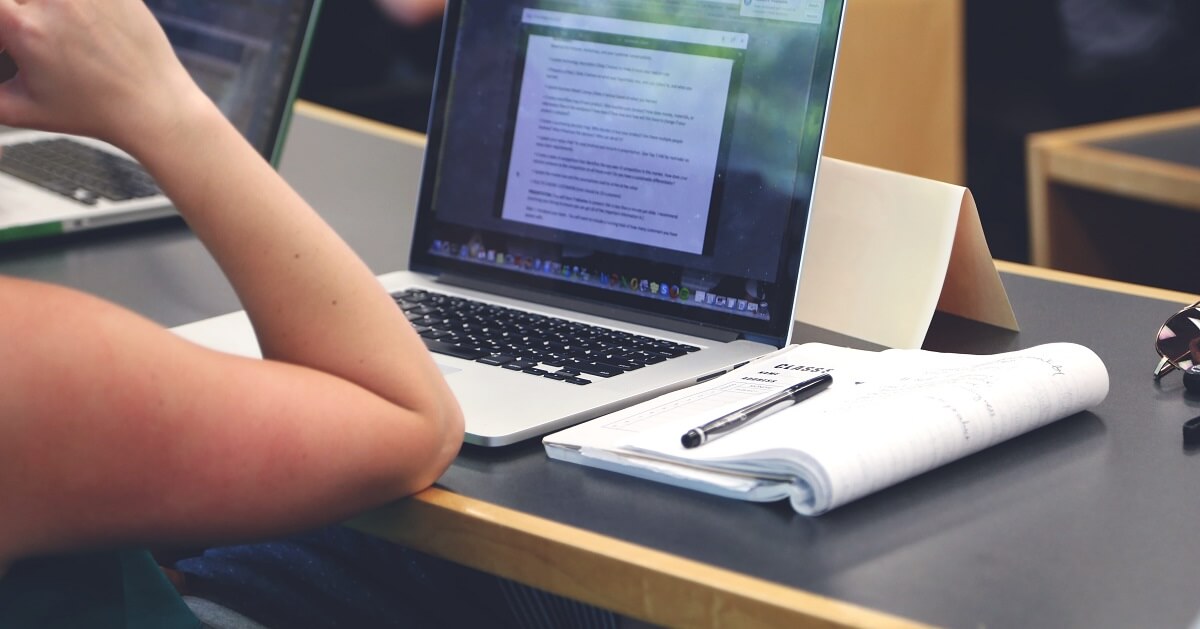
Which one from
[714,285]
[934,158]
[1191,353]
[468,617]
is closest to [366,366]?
[468,617]

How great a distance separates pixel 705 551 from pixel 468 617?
0.97 ft

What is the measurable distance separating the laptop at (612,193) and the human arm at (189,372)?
187 mm

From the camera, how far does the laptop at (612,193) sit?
3.19ft

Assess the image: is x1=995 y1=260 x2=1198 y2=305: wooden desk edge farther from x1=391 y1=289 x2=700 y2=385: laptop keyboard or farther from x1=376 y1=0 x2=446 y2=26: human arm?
x1=376 y1=0 x2=446 y2=26: human arm

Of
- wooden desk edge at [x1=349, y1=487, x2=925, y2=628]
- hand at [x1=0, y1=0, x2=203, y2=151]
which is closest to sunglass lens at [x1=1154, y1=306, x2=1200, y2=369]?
wooden desk edge at [x1=349, y1=487, x2=925, y2=628]

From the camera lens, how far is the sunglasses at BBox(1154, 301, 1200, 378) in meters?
0.90

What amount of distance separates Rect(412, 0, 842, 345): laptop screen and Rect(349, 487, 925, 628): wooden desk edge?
368mm

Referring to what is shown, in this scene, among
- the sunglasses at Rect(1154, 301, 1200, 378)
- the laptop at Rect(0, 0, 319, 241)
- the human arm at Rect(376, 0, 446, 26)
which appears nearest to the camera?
the sunglasses at Rect(1154, 301, 1200, 378)

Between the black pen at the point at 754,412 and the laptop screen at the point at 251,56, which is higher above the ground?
the laptop screen at the point at 251,56

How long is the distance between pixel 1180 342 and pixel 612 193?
0.44 metres

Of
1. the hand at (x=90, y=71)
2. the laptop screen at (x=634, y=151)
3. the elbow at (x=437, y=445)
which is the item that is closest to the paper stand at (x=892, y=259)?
the laptop screen at (x=634, y=151)

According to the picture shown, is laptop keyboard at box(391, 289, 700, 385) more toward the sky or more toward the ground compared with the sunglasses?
more toward the ground

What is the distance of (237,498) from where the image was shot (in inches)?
24.6

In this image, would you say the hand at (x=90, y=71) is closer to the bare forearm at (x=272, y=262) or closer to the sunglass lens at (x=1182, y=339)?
the bare forearm at (x=272, y=262)
